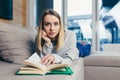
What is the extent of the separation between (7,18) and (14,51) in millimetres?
1063

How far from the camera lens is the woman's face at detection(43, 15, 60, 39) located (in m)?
1.59

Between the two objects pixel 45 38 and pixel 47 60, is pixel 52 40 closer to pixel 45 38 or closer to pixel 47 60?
pixel 45 38

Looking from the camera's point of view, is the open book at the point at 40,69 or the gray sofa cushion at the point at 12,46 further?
the gray sofa cushion at the point at 12,46

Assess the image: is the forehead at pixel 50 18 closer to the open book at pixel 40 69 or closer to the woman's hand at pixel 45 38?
the woman's hand at pixel 45 38

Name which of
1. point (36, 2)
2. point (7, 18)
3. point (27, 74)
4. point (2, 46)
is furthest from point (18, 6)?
point (27, 74)

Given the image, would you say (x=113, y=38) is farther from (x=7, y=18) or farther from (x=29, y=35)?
(x=29, y=35)

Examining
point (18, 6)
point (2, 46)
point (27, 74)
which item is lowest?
point (27, 74)

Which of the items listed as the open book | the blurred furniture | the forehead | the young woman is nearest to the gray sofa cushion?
the young woman

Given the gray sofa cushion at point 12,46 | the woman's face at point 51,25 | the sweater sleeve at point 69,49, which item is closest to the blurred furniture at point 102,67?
the sweater sleeve at point 69,49

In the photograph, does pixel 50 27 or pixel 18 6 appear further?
pixel 18 6

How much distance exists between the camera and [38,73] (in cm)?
106

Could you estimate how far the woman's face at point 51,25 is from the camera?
1593mm

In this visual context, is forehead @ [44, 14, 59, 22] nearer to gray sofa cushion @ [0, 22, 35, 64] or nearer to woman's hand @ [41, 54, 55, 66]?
gray sofa cushion @ [0, 22, 35, 64]

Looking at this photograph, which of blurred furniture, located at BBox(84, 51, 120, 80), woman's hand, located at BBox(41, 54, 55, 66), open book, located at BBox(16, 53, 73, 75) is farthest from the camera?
blurred furniture, located at BBox(84, 51, 120, 80)
